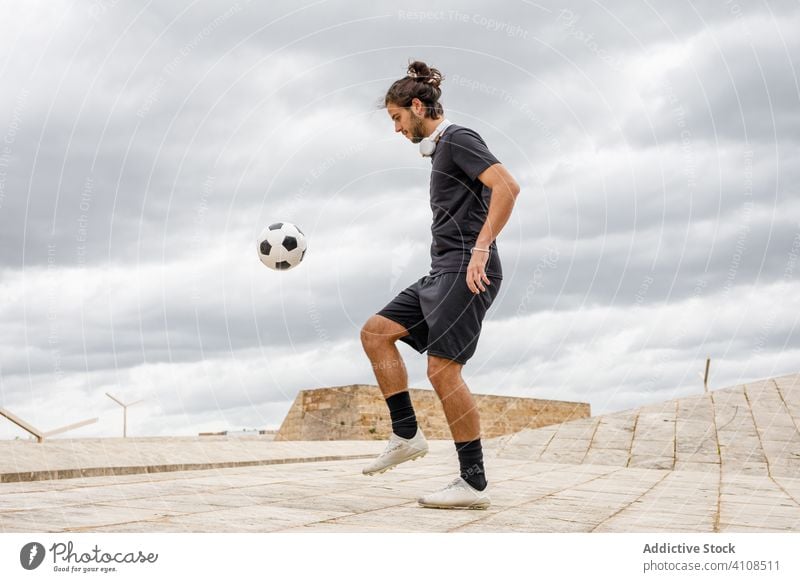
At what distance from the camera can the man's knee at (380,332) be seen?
4.09 metres

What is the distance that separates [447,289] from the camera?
391cm

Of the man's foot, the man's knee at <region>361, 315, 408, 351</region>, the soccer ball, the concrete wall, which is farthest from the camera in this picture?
the concrete wall

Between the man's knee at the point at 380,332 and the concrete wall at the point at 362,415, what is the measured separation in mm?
11803

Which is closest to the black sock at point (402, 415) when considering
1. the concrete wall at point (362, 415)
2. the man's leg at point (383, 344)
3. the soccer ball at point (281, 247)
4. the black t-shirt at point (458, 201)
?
the man's leg at point (383, 344)

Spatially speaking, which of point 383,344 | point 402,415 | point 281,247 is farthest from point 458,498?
point 281,247

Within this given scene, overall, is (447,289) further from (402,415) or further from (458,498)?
(458,498)

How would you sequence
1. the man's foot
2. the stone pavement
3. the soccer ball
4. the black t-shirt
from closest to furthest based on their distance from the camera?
1. the stone pavement
2. the black t-shirt
3. the man's foot
4. the soccer ball

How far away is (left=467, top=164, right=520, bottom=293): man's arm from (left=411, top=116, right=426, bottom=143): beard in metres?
0.51

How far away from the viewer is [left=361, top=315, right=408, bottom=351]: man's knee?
4.09 metres

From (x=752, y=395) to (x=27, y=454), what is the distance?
30.4ft

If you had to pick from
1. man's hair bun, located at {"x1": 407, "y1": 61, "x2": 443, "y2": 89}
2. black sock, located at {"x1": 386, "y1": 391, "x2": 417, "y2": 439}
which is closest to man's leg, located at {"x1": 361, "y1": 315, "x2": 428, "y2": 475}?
black sock, located at {"x1": 386, "y1": 391, "x2": 417, "y2": 439}

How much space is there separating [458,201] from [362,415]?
39.9ft

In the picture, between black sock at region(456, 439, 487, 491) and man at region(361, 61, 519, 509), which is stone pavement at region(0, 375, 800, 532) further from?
man at region(361, 61, 519, 509)
